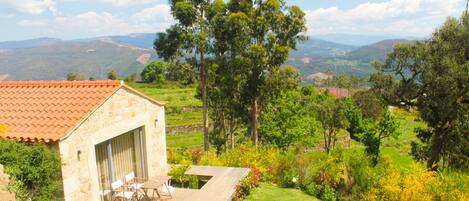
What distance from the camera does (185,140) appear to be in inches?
1879

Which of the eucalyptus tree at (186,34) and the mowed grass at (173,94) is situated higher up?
the eucalyptus tree at (186,34)

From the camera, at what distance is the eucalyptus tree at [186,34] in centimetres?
2034

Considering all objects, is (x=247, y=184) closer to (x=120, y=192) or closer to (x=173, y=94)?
(x=120, y=192)

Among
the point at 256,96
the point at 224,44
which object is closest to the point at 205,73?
the point at 224,44

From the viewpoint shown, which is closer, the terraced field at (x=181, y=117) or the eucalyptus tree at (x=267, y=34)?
the eucalyptus tree at (x=267, y=34)

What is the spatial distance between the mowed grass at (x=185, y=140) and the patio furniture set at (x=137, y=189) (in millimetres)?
Answer: 33141

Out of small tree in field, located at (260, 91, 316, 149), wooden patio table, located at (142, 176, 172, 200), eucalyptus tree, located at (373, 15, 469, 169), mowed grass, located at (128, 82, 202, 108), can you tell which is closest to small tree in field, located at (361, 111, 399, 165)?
small tree in field, located at (260, 91, 316, 149)

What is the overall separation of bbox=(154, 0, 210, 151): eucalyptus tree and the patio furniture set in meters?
10.7

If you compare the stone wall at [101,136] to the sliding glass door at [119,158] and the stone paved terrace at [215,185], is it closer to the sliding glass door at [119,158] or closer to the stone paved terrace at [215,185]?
the sliding glass door at [119,158]

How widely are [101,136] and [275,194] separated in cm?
622

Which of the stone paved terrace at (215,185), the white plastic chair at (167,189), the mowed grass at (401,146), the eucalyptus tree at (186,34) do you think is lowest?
the mowed grass at (401,146)

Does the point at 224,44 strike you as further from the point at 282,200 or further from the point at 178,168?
the point at 282,200

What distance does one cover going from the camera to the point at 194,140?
47375 mm

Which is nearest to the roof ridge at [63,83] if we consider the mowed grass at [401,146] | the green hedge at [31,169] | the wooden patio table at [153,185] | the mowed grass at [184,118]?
the green hedge at [31,169]
